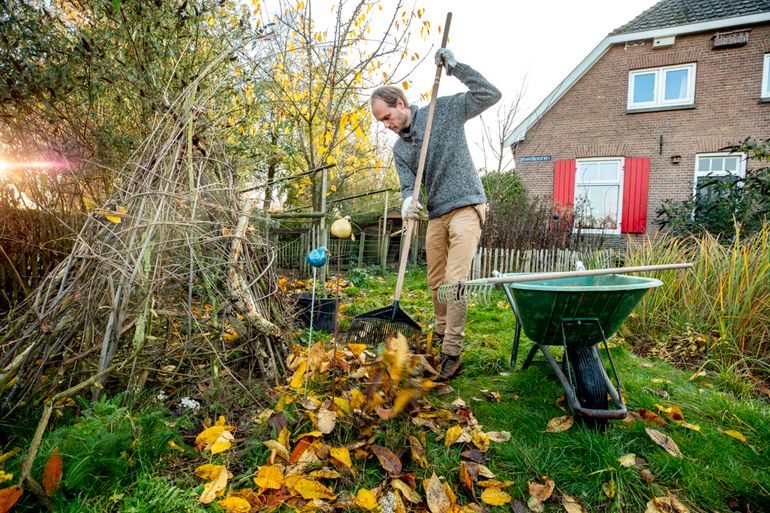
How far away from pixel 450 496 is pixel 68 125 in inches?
142

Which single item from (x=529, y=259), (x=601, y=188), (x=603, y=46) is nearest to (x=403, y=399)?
(x=529, y=259)

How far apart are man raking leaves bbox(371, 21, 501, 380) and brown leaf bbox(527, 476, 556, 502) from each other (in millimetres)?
988

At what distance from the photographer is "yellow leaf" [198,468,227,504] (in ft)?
4.37

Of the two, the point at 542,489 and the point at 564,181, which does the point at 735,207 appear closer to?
the point at 542,489

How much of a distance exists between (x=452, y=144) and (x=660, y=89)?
10.9 m

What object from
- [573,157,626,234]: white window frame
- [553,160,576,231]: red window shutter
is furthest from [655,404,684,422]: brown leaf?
[553,160,576,231]: red window shutter

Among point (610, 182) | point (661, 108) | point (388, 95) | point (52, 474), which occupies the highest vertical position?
point (661, 108)

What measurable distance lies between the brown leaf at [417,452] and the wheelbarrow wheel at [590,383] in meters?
0.77

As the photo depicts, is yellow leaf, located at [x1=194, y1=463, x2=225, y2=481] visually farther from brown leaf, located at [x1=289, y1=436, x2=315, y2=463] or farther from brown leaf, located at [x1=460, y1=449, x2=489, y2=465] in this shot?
brown leaf, located at [x1=460, y1=449, x2=489, y2=465]

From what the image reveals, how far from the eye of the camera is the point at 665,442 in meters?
1.74

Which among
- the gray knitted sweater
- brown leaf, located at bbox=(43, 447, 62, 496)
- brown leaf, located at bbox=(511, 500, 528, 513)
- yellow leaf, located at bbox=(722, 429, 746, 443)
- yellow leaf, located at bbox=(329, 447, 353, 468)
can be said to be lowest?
brown leaf, located at bbox=(511, 500, 528, 513)

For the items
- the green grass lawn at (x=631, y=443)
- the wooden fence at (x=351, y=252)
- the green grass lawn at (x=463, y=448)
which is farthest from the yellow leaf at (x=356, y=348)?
the wooden fence at (x=351, y=252)

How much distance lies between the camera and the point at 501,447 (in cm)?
176

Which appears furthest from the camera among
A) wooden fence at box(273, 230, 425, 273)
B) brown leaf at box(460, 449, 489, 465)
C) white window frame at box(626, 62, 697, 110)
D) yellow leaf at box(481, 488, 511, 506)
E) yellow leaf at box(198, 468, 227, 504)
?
white window frame at box(626, 62, 697, 110)
